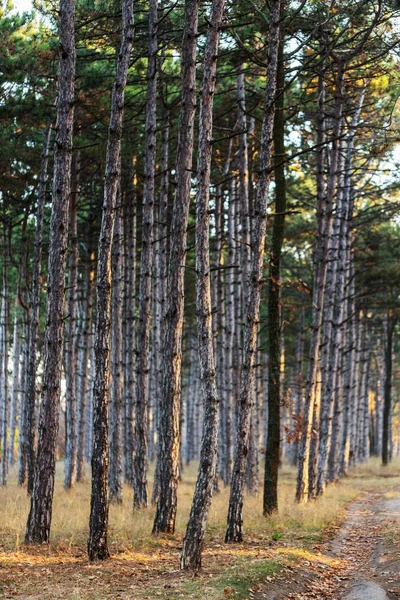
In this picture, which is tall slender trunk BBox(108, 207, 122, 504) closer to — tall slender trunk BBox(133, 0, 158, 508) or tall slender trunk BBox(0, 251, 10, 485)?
tall slender trunk BBox(133, 0, 158, 508)

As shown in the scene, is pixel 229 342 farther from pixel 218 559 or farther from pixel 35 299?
pixel 218 559

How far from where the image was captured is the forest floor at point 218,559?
28.7 ft

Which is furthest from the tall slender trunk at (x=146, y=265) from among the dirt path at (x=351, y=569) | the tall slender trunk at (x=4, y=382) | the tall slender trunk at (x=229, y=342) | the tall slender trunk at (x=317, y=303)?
the tall slender trunk at (x=4, y=382)

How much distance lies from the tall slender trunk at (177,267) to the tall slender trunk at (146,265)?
255 centimetres

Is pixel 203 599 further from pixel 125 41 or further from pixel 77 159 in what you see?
pixel 77 159

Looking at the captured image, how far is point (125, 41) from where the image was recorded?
1152 cm

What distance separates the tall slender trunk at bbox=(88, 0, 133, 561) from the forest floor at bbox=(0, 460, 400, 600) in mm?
616

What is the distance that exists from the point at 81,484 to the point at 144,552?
1342 centimetres

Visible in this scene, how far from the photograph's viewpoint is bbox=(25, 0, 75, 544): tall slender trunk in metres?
11.6

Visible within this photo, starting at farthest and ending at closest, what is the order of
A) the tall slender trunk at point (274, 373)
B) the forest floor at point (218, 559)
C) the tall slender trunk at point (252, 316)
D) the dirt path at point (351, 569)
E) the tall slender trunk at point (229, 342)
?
the tall slender trunk at point (229, 342), the tall slender trunk at point (274, 373), the tall slender trunk at point (252, 316), the dirt path at point (351, 569), the forest floor at point (218, 559)

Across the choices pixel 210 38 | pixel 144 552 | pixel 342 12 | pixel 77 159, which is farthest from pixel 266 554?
pixel 77 159

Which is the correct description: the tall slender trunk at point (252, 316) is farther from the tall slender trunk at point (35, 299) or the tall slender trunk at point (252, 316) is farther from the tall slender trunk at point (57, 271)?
the tall slender trunk at point (35, 299)

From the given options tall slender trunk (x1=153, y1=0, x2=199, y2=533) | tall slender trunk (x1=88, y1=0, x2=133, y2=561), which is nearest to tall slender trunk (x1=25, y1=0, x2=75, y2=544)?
tall slender trunk (x1=88, y1=0, x2=133, y2=561)

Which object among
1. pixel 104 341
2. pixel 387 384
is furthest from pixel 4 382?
pixel 387 384
